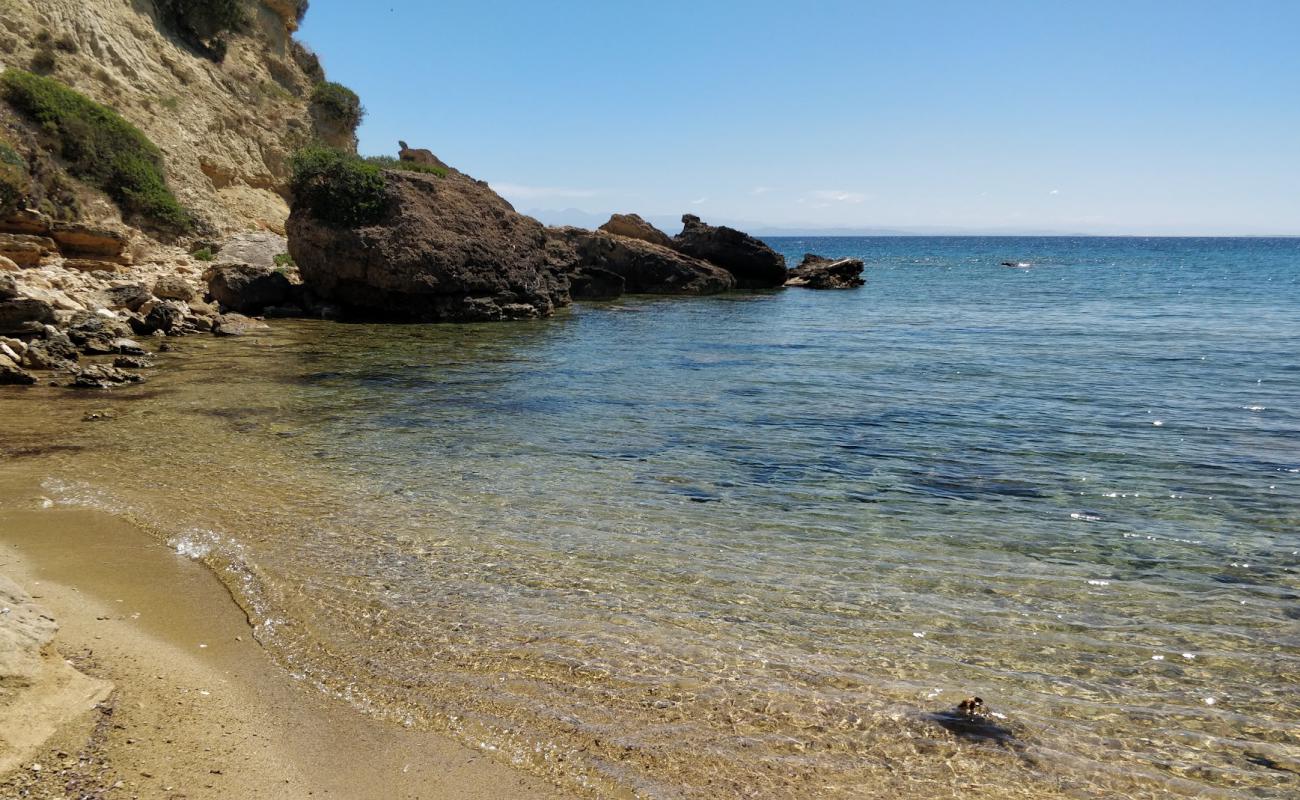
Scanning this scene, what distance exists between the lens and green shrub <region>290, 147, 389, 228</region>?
2539 centimetres

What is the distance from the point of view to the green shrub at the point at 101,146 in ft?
80.3

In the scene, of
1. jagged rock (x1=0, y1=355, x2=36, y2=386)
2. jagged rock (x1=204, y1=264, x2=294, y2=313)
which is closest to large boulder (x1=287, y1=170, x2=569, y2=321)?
jagged rock (x1=204, y1=264, x2=294, y2=313)

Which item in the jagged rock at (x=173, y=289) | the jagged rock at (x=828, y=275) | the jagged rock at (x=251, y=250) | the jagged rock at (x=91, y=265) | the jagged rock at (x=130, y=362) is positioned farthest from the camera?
the jagged rock at (x=828, y=275)

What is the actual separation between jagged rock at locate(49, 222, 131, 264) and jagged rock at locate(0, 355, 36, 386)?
9.78m

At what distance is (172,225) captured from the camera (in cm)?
2783

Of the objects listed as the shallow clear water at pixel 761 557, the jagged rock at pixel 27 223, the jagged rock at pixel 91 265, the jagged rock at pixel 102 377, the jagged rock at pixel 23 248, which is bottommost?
the shallow clear water at pixel 761 557

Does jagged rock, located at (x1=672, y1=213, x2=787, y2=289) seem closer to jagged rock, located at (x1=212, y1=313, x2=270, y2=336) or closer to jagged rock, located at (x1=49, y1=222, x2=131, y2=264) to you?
jagged rock, located at (x1=212, y1=313, x2=270, y2=336)

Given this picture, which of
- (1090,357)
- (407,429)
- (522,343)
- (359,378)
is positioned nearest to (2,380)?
(359,378)

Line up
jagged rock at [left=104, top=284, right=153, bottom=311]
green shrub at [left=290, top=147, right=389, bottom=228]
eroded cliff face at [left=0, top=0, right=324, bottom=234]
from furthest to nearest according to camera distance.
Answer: eroded cliff face at [left=0, top=0, right=324, bottom=234] < green shrub at [left=290, top=147, right=389, bottom=228] < jagged rock at [left=104, top=284, right=153, bottom=311]

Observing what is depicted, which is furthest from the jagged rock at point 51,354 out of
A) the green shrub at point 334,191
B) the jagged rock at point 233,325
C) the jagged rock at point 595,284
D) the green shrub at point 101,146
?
the jagged rock at point 595,284

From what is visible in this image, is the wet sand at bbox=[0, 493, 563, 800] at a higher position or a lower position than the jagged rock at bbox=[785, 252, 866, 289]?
lower

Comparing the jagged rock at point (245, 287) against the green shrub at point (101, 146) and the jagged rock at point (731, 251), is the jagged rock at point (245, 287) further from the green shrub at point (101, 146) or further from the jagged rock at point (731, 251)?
the jagged rock at point (731, 251)

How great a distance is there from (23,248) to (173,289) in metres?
3.33

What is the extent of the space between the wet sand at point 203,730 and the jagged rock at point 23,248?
17.9 metres
